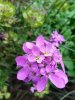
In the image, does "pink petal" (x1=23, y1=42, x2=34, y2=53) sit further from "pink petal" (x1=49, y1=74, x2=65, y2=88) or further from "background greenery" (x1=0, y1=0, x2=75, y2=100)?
"background greenery" (x1=0, y1=0, x2=75, y2=100)

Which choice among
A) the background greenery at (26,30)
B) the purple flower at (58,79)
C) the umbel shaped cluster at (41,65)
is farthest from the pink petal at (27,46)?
the background greenery at (26,30)

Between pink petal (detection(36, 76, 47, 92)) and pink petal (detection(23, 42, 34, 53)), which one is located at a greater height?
pink petal (detection(23, 42, 34, 53))

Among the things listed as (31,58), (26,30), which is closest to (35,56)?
(31,58)

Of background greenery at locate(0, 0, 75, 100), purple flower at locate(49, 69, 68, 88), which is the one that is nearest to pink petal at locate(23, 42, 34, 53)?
purple flower at locate(49, 69, 68, 88)

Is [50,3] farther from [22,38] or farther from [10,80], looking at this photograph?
[10,80]

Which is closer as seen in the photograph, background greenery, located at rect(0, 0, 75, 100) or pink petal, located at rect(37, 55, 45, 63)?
pink petal, located at rect(37, 55, 45, 63)

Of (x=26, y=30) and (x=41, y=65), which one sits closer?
(x=41, y=65)

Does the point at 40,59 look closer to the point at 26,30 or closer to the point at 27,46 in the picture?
the point at 27,46

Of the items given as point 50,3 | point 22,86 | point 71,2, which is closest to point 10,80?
point 22,86
